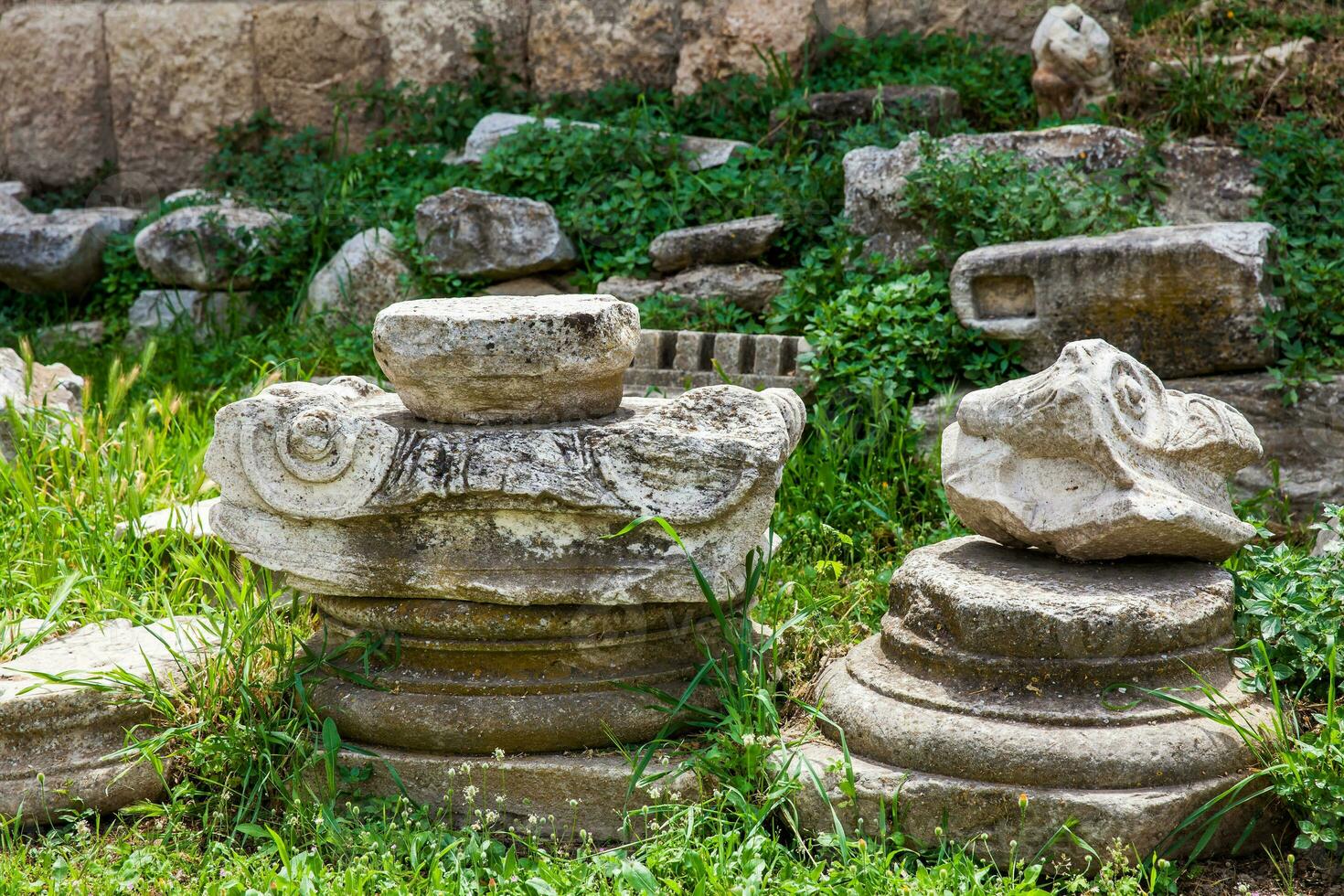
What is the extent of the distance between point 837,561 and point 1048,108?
3.15 m

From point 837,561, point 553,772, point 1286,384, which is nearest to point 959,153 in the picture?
point 1286,384

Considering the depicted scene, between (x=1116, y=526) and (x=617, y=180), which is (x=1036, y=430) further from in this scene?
(x=617, y=180)

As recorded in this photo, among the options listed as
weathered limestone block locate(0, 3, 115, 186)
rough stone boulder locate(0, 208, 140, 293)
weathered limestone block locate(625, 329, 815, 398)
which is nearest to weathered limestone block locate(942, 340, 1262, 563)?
weathered limestone block locate(625, 329, 815, 398)

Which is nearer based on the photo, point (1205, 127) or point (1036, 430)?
point (1036, 430)

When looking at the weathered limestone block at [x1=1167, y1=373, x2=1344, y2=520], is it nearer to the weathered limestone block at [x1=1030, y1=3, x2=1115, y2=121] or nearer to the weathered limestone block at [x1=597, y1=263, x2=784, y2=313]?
the weathered limestone block at [x1=597, y1=263, x2=784, y2=313]

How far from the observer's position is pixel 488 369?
2865 mm

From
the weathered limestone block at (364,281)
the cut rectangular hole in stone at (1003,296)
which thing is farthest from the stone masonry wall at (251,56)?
the cut rectangular hole in stone at (1003,296)

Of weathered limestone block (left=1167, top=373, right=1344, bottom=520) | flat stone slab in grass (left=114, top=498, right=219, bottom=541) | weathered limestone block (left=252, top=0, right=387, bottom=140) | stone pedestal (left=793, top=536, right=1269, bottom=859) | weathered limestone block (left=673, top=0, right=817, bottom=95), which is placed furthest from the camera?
weathered limestone block (left=252, top=0, right=387, bottom=140)

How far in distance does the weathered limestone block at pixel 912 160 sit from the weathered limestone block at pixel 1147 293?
0.64 meters

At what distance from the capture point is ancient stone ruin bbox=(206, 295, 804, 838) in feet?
9.26

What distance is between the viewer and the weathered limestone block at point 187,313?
6488 millimetres

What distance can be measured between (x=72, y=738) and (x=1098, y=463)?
2.46 metres

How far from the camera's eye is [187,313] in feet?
21.8

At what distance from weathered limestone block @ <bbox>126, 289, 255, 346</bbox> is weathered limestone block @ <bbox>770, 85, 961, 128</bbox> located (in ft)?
9.32
